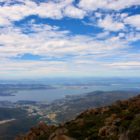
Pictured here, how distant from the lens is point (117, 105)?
62875mm

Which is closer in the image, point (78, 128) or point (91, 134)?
point (91, 134)

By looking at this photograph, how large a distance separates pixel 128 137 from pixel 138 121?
5.65 meters

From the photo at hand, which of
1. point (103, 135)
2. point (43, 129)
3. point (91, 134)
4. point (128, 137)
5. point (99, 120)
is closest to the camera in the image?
point (128, 137)

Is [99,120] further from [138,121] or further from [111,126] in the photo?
[138,121]

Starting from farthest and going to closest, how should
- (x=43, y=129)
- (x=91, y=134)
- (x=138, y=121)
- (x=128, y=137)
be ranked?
(x=43, y=129), (x=91, y=134), (x=138, y=121), (x=128, y=137)

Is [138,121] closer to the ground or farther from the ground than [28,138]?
farther from the ground

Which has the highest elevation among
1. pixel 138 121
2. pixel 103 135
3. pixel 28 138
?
pixel 138 121

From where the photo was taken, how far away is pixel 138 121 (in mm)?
36188

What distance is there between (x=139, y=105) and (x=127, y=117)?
410 inches

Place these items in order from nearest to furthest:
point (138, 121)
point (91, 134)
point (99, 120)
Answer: point (138, 121) → point (91, 134) → point (99, 120)

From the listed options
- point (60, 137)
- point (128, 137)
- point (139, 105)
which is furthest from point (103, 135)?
point (139, 105)

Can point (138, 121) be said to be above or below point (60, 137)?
above

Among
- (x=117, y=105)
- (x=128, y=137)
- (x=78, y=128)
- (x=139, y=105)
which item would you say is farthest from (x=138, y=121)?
(x=117, y=105)

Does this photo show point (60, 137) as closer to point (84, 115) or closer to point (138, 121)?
point (138, 121)
